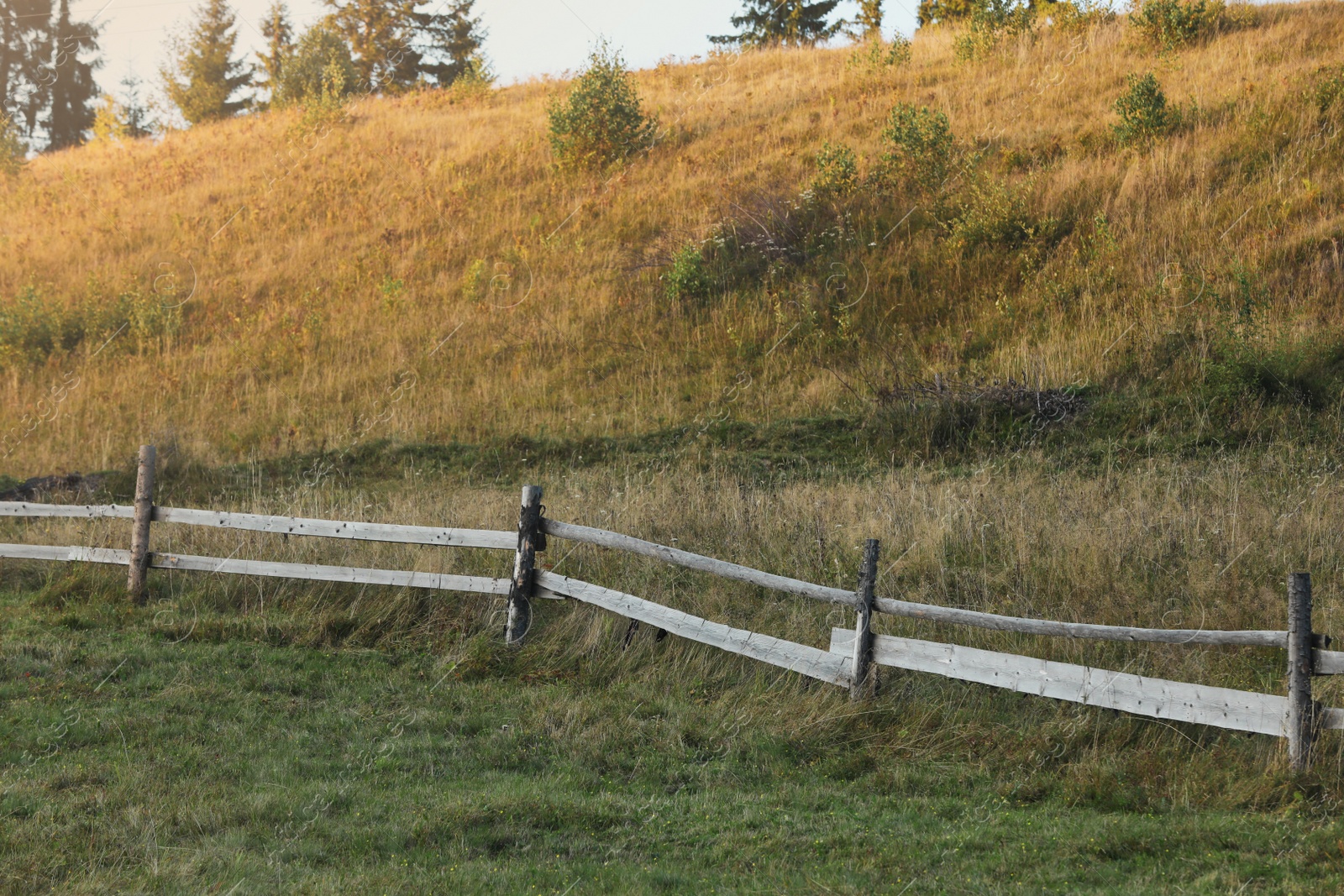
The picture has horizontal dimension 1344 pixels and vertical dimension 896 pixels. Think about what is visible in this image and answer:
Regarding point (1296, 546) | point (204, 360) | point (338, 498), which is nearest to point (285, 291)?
point (204, 360)

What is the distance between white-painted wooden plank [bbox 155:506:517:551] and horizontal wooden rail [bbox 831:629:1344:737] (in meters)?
3.27

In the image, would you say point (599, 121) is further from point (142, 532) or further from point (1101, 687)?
point (1101, 687)

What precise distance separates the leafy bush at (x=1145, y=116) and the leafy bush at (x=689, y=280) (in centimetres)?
734

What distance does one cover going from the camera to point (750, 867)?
4.40m

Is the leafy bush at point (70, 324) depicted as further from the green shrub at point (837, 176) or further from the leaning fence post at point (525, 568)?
the leaning fence post at point (525, 568)

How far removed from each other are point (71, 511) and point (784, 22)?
29907 mm

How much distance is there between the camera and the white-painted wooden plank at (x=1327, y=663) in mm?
4684

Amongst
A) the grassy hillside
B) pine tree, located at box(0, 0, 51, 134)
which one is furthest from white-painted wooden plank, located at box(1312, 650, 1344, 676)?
pine tree, located at box(0, 0, 51, 134)

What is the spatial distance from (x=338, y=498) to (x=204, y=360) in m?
8.47

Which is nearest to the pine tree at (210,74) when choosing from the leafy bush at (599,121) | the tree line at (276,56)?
the tree line at (276,56)

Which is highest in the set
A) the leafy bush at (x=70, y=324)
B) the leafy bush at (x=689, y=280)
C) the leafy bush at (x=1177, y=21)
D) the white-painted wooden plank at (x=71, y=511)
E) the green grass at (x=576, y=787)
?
the leafy bush at (x=1177, y=21)

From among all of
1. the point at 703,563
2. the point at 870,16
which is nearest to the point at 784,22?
the point at 870,16

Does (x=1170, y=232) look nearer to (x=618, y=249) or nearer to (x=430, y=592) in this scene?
(x=618, y=249)

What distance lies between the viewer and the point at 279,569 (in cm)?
856
